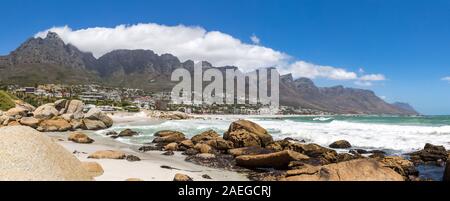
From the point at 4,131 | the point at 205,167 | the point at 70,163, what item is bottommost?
the point at 205,167

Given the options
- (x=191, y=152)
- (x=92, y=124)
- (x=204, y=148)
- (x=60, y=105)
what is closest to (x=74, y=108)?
(x=60, y=105)

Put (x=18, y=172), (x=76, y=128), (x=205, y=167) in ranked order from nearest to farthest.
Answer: (x=18, y=172)
(x=205, y=167)
(x=76, y=128)

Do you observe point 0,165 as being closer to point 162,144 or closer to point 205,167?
point 205,167

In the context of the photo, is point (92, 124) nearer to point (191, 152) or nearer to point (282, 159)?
point (191, 152)

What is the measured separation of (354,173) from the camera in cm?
1158

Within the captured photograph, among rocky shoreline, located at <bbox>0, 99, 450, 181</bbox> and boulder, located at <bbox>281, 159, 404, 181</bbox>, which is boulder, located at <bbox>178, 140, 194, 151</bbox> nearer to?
rocky shoreline, located at <bbox>0, 99, 450, 181</bbox>

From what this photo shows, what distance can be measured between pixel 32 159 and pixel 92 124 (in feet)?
155

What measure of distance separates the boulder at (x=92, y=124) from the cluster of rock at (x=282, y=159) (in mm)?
23012

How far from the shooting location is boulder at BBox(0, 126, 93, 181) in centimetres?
869

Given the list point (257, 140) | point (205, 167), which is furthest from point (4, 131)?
point (257, 140)

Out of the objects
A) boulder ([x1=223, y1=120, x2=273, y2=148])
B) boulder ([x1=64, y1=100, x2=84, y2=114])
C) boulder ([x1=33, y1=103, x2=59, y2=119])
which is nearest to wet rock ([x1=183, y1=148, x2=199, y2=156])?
boulder ([x1=223, y1=120, x2=273, y2=148])

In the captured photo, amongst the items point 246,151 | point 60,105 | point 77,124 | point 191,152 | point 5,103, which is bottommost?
point 191,152
